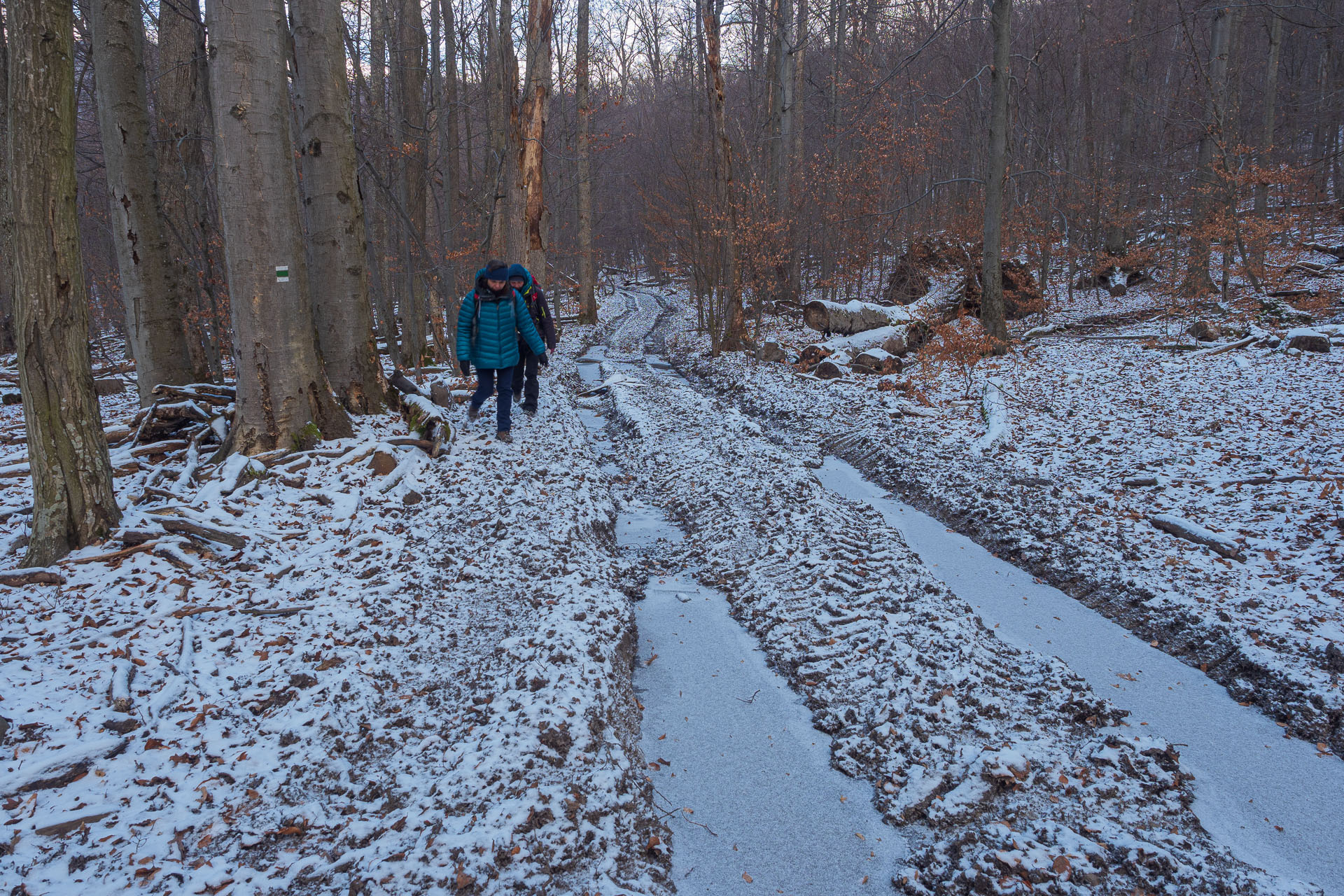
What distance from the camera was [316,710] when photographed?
10.6ft

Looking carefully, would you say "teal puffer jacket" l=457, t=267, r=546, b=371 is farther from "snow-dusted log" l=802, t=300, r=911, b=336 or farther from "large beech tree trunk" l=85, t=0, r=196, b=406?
"snow-dusted log" l=802, t=300, r=911, b=336

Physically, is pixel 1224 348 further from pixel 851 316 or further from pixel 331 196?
pixel 331 196

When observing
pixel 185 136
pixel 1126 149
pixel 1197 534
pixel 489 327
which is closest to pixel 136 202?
pixel 185 136

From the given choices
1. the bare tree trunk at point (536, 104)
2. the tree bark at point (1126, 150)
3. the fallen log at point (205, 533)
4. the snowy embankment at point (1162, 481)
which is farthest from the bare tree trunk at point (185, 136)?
the tree bark at point (1126, 150)

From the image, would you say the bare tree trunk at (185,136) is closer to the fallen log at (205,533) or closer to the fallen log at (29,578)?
the fallen log at (205,533)

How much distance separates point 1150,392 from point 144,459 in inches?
446

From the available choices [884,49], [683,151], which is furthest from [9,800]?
[884,49]

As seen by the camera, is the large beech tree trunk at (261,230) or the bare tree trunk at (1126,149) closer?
the large beech tree trunk at (261,230)

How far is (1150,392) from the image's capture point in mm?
8867

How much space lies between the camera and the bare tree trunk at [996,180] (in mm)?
11367

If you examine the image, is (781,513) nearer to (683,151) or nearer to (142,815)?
(142,815)

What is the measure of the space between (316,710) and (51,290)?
9.13ft

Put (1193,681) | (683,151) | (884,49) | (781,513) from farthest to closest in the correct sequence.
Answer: (884,49) < (683,151) < (781,513) < (1193,681)

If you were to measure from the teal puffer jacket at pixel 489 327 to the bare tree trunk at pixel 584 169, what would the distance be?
489 inches
